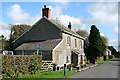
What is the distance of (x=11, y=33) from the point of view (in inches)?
2078

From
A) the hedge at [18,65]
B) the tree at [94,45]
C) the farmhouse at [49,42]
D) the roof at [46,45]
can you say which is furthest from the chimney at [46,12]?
the tree at [94,45]

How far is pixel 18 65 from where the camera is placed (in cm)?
1361

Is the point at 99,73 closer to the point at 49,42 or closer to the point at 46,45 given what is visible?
the point at 46,45

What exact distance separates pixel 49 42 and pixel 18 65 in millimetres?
13290

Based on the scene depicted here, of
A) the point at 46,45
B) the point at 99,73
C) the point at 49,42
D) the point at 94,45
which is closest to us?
the point at 99,73

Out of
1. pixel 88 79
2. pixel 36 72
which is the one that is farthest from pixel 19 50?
pixel 88 79

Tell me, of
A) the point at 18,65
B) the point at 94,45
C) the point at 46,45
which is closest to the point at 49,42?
the point at 46,45

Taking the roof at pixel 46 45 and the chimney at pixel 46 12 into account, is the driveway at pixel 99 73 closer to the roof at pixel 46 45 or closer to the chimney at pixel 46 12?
the roof at pixel 46 45

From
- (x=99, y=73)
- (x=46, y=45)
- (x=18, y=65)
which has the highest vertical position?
(x=46, y=45)

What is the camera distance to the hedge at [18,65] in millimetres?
12289

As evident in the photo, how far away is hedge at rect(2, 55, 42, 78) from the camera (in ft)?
40.3

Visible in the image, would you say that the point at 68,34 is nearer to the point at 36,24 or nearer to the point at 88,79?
the point at 36,24

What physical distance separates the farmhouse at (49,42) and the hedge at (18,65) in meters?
7.84

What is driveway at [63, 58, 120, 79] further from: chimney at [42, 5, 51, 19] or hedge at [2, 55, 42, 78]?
chimney at [42, 5, 51, 19]
